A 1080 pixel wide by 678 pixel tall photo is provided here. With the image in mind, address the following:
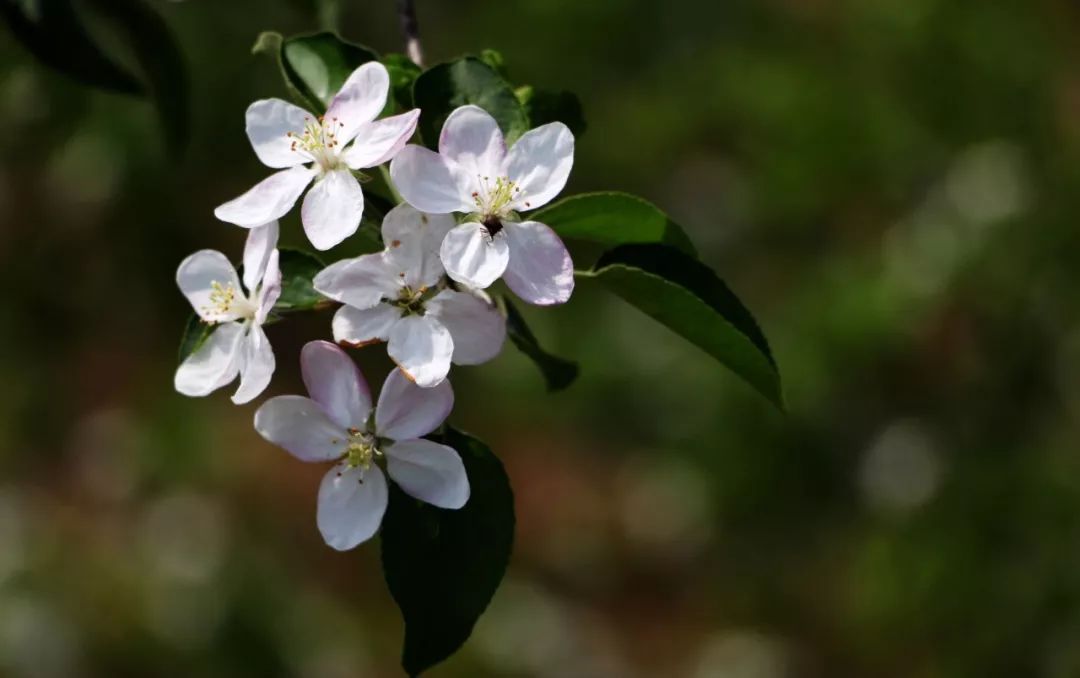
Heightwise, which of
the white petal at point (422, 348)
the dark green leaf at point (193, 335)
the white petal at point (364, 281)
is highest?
the white petal at point (364, 281)

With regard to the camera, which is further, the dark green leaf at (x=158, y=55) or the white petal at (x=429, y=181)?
the dark green leaf at (x=158, y=55)

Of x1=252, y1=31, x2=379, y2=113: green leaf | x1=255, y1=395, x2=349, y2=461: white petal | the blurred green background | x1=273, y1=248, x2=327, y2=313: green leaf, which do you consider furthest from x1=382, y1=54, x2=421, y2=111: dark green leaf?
the blurred green background

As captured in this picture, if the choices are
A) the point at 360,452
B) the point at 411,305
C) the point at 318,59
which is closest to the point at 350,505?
the point at 360,452

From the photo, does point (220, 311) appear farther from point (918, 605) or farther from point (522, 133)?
point (918, 605)

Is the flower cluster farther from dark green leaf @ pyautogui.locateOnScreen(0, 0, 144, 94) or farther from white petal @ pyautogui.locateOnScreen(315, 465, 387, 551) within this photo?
dark green leaf @ pyautogui.locateOnScreen(0, 0, 144, 94)

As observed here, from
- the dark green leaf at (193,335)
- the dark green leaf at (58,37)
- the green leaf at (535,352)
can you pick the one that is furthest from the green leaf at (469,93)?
the dark green leaf at (58,37)

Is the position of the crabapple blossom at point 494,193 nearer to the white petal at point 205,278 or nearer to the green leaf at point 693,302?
the green leaf at point 693,302
